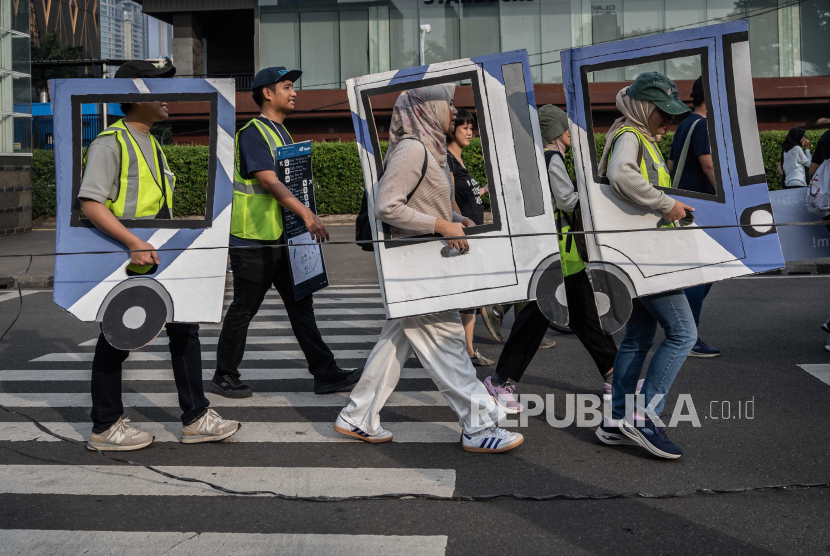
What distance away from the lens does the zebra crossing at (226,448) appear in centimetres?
324

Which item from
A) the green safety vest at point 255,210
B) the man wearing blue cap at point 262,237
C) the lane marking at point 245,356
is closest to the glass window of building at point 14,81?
the lane marking at point 245,356

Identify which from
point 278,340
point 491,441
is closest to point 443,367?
point 491,441

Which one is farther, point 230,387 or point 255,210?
point 230,387

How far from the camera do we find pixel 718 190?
4.08 metres

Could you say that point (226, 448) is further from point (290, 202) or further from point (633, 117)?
point (633, 117)

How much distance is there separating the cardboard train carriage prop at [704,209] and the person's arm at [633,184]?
0.07 m

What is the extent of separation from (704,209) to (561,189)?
3.72 feet

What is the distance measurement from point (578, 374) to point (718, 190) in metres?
2.20

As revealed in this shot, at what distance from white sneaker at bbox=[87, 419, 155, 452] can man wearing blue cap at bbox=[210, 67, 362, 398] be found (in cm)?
108

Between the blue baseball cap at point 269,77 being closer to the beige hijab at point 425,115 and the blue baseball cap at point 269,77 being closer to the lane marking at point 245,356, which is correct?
the beige hijab at point 425,115

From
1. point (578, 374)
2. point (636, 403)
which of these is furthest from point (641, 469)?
point (578, 374)

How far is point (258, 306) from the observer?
5.31 m

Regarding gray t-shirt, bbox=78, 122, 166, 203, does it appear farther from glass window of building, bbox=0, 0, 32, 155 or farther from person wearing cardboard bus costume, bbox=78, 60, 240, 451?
glass window of building, bbox=0, 0, 32, 155

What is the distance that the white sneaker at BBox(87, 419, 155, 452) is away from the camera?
4371 millimetres
